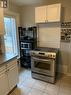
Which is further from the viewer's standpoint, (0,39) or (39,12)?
(39,12)

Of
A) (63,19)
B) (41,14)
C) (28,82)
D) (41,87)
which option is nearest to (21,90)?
(28,82)

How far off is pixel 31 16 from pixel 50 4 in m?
0.82

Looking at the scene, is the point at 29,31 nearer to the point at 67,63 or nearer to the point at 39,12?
the point at 39,12

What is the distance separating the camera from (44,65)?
3037mm

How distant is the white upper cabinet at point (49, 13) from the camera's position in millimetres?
2921

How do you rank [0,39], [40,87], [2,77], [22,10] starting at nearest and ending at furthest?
[2,77], [40,87], [0,39], [22,10]

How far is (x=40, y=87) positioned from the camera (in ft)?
Result: 8.90

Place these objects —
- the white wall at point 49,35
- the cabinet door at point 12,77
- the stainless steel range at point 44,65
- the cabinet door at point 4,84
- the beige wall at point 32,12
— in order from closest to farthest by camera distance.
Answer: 1. the cabinet door at point 4,84
2. the cabinet door at point 12,77
3. the stainless steel range at point 44,65
4. the beige wall at point 32,12
5. the white wall at point 49,35

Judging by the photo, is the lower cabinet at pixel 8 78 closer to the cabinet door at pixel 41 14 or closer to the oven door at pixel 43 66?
the oven door at pixel 43 66

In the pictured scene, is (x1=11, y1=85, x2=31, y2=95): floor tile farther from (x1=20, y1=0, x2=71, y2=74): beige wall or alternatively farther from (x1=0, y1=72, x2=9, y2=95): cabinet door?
(x1=20, y1=0, x2=71, y2=74): beige wall

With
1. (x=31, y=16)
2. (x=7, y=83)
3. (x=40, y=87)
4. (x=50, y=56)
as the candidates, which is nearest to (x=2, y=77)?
(x=7, y=83)

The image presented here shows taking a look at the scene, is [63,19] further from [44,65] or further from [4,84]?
[4,84]

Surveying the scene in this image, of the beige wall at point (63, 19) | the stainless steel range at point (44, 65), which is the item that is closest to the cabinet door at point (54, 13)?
the beige wall at point (63, 19)

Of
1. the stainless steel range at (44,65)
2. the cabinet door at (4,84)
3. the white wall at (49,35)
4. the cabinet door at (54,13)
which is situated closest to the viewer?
the cabinet door at (4,84)
